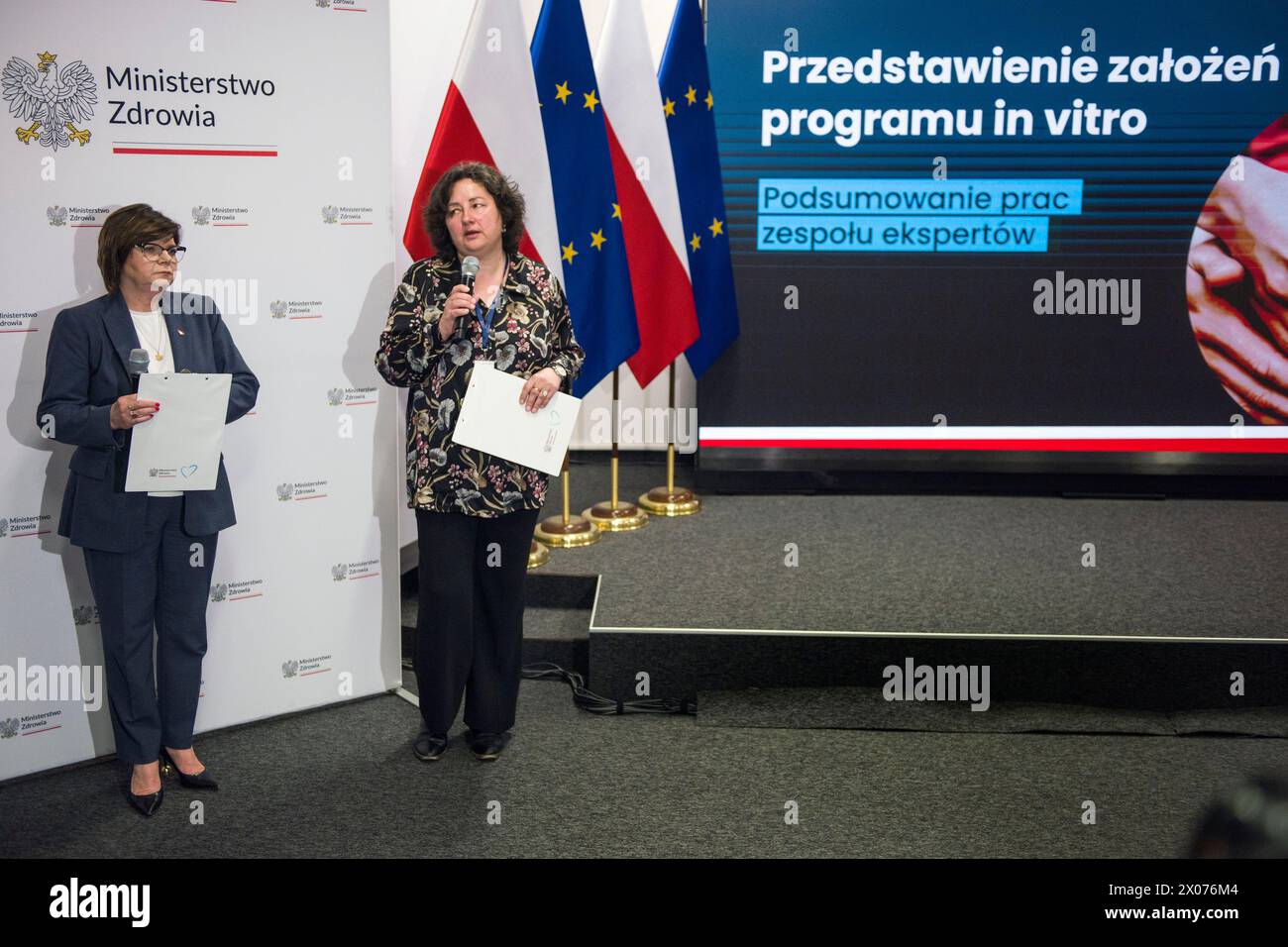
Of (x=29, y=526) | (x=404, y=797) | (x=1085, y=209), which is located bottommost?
(x=404, y=797)

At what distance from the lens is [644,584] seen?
164 inches

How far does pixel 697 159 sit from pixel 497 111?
44.3 inches

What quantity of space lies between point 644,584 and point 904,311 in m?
2.02

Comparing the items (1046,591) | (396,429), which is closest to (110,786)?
(396,429)

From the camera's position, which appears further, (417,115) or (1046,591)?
(417,115)

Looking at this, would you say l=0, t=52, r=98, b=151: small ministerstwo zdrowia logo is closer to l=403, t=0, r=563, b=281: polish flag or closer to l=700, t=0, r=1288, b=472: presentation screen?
l=403, t=0, r=563, b=281: polish flag

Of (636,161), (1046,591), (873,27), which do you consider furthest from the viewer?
(873,27)

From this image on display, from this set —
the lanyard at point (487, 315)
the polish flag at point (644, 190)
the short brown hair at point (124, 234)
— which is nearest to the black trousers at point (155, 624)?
the short brown hair at point (124, 234)

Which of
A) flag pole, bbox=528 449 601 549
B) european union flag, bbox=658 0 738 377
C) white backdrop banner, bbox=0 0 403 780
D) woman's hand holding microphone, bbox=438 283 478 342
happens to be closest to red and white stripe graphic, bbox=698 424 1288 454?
european union flag, bbox=658 0 738 377

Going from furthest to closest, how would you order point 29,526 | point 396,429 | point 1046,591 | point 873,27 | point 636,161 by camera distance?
point 873,27, point 636,161, point 1046,591, point 396,429, point 29,526

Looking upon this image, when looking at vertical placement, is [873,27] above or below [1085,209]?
above

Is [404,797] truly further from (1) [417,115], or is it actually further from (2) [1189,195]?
(2) [1189,195]

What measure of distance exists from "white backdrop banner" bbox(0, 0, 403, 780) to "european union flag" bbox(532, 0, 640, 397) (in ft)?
2.81
